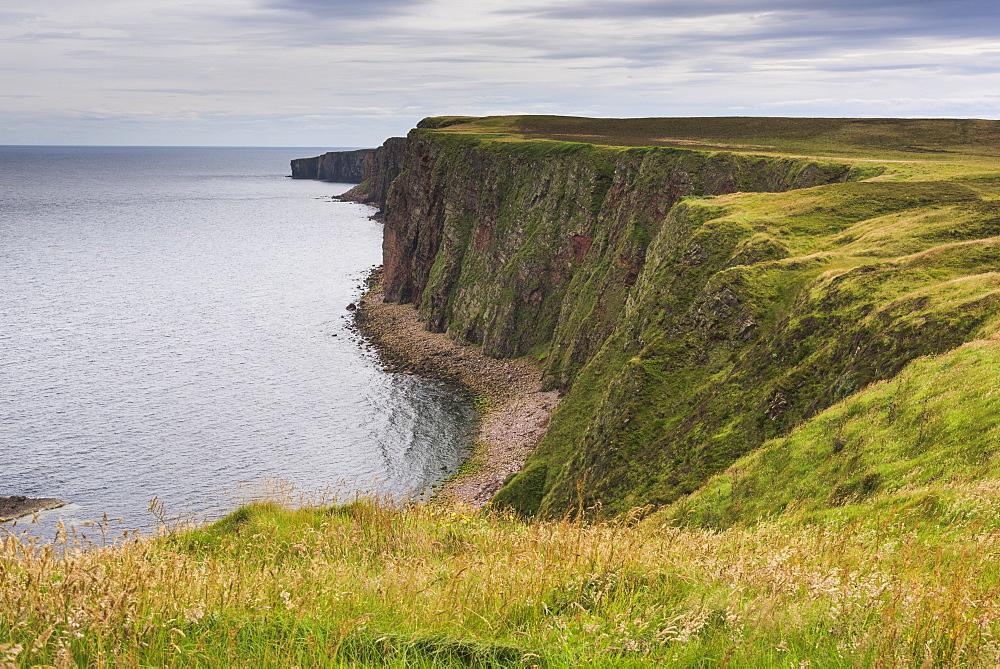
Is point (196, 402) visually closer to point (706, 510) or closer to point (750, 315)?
point (750, 315)

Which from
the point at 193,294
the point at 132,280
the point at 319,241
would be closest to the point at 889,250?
the point at 193,294

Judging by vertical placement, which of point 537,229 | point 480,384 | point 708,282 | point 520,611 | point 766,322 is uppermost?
point 537,229

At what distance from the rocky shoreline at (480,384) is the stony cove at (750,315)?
135 inches

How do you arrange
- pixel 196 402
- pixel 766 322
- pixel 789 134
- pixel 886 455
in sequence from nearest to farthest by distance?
pixel 886 455, pixel 766 322, pixel 196 402, pixel 789 134

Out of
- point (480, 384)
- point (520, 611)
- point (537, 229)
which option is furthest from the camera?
point (537, 229)

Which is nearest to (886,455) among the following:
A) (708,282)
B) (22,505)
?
(708,282)

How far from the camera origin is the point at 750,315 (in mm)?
33844

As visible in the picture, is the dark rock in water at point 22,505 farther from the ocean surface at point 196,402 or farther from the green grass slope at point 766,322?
the green grass slope at point 766,322

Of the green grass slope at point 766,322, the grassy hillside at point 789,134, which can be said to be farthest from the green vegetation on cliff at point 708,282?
the grassy hillside at point 789,134

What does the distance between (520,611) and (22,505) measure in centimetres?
6043

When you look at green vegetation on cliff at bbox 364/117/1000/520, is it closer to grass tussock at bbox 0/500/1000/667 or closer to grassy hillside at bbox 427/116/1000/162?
grassy hillside at bbox 427/116/1000/162

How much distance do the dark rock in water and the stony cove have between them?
35017 millimetres

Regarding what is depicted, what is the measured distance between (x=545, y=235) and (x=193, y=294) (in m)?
71.0

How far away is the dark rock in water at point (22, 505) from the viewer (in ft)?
172
